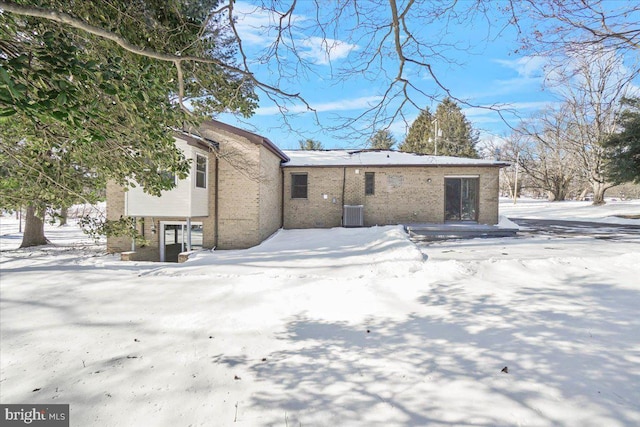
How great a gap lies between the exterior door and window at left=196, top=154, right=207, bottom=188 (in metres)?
12.1

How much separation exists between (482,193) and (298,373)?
15013mm

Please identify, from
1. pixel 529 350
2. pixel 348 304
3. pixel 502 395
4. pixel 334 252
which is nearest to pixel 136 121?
pixel 348 304

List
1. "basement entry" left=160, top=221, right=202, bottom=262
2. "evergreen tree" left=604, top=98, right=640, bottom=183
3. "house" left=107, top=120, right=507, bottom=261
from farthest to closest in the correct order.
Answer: "evergreen tree" left=604, top=98, right=640, bottom=183 → "basement entry" left=160, top=221, right=202, bottom=262 → "house" left=107, top=120, right=507, bottom=261

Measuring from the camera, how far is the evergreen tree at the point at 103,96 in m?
2.55

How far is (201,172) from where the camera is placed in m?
11.4

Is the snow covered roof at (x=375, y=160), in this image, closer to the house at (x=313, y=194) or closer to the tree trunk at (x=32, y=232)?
the house at (x=313, y=194)

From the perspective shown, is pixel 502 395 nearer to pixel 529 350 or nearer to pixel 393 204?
pixel 529 350

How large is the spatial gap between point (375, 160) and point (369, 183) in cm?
144

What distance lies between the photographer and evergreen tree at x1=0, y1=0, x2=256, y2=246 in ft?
8.38

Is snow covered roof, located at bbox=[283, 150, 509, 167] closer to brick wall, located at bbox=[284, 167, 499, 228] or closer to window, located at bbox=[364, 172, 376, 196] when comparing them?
brick wall, located at bbox=[284, 167, 499, 228]

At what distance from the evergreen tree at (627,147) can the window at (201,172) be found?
19.6 metres

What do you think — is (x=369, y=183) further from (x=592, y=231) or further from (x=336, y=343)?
(x=336, y=343)

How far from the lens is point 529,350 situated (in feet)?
11.3

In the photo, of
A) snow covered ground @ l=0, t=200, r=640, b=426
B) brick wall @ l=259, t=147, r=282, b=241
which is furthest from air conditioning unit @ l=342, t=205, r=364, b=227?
snow covered ground @ l=0, t=200, r=640, b=426
